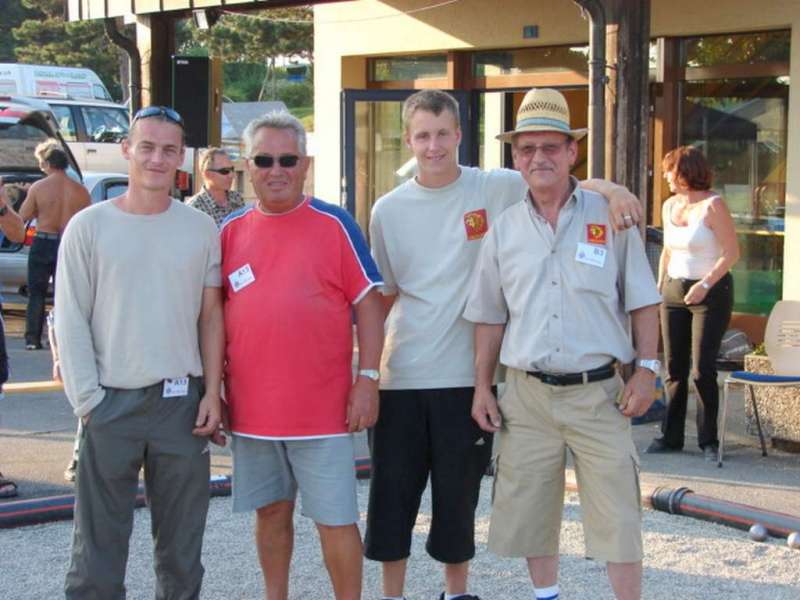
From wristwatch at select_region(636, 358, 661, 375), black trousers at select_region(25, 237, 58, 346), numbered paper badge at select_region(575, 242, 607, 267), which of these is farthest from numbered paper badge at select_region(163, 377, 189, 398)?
black trousers at select_region(25, 237, 58, 346)

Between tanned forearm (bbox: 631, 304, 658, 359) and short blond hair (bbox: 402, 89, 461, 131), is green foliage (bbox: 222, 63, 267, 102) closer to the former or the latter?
short blond hair (bbox: 402, 89, 461, 131)

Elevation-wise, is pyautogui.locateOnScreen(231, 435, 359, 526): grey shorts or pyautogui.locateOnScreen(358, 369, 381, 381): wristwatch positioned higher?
pyautogui.locateOnScreen(358, 369, 381, 381): wristwatch

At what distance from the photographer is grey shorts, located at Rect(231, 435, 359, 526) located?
423cm

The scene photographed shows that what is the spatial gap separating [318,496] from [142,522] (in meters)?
2.03

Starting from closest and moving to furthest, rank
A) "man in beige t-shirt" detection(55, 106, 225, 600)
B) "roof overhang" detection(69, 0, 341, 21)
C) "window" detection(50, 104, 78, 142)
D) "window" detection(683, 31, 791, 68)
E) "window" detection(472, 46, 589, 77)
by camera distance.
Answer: "man in beige t-shirt" detection(55, 106, 225, 600), "window" detection(683, 31, 791, 68), "roof overhang" detection(69, 0, 341, 21), "window" detection(472, 46, 589, 77), "window" detection(50, 104, 78, 142)

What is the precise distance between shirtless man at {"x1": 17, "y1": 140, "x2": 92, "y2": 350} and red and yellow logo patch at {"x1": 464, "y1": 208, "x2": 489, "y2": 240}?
7.83 m

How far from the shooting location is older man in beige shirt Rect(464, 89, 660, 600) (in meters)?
4.13

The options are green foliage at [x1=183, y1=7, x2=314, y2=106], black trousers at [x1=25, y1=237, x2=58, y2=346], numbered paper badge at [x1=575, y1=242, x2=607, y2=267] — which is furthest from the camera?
green foliage at [x1=183, y1=7, x2=314, y2=106]

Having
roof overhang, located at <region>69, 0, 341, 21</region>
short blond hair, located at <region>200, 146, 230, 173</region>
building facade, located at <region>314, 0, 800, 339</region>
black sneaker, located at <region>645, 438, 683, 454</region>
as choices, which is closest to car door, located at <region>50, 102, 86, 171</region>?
roof overhang, located at <region>69, 0, 341, 21</region>

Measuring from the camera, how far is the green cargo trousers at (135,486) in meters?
4.07

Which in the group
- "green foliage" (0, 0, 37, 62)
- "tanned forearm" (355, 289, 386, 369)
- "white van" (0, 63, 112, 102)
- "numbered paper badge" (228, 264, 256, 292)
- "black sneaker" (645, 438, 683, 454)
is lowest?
"black sneaker" (645, 438, 683, 454)

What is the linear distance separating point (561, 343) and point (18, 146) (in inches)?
482

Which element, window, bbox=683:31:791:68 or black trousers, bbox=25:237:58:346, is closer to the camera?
window, bbox=683:31:791:68

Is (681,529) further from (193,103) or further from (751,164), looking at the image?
(193,103)
